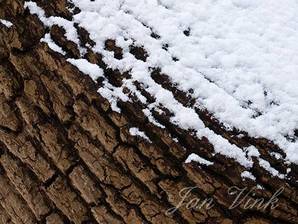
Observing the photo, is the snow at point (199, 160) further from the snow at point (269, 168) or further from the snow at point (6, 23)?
the snow at point (6, 23)

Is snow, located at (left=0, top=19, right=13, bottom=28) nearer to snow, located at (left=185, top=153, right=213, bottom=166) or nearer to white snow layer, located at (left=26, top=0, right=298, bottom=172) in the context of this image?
white snow layer, located at (left=26, top=0, right=298, bottom=172)

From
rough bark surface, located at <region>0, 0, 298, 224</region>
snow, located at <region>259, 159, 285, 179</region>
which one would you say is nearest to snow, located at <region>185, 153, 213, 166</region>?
rough bark surface, located at <region>0, 0, 298, 224</region>

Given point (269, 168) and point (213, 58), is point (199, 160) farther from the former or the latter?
point (213, 58)

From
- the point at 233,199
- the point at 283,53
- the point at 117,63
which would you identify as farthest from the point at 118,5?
the point at 233,199

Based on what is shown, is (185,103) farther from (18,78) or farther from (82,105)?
(18,78)

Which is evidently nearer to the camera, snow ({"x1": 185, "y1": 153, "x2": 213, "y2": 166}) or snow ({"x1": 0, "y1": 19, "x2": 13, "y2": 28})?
snow ({"x1": 185, "y1": 153, "x2": 213, "y2": 166})

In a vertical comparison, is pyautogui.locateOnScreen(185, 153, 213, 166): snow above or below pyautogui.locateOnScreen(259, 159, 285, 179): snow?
below
